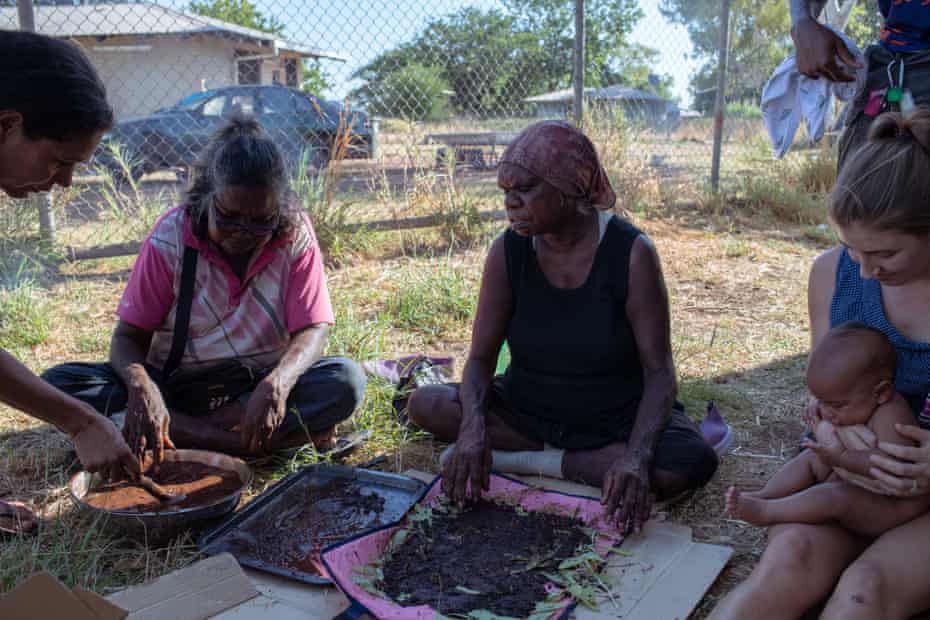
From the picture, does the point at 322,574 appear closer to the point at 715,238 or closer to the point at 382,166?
the point at 382,166

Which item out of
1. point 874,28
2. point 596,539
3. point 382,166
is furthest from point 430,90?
point 874,28

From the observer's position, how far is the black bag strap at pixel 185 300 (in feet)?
9.49

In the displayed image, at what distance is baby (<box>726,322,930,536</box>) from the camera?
1.85 m

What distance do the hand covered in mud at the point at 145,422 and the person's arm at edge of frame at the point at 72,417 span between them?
0.28 m

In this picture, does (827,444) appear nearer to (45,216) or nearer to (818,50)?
(818,50)

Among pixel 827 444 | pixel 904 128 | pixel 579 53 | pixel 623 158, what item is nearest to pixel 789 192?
pixel 623 158

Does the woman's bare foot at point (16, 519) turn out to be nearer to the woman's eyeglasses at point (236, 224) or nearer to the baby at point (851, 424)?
the woman's eyeglasses at point (236, 224)

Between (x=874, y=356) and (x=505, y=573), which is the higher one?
(x=874, y=356)

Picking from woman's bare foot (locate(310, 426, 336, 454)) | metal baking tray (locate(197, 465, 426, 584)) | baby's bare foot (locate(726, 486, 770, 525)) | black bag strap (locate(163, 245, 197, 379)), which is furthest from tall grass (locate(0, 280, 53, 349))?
baby's bare foot (locate(726, 486, 770, 525))

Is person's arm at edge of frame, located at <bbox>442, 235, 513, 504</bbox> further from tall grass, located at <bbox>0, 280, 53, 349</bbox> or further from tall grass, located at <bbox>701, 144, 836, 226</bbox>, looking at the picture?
tall grass, located at <bbox>701, 144, 836, 226</bbox>

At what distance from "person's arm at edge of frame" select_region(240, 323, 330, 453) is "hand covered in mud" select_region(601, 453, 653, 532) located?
1176 mm

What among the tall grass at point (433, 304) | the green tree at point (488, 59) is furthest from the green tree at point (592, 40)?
the tall grass at point (433, 304)

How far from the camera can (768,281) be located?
5.59 meters

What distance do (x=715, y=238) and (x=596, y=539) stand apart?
502 cm
